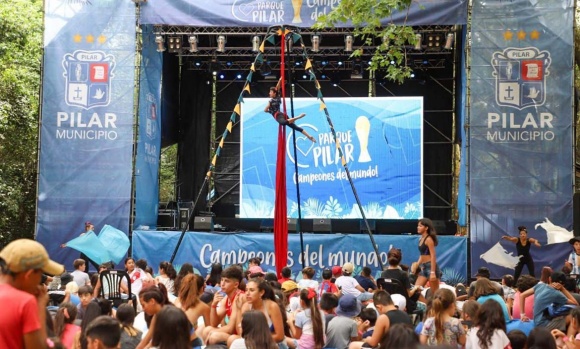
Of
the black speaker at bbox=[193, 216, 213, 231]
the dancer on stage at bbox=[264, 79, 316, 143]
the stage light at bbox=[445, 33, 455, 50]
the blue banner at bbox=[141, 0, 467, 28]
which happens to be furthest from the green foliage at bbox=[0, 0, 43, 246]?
the stage light at bbox=[445, 33, 455, 50]

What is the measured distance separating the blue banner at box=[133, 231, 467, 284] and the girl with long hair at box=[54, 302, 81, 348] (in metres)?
12.0

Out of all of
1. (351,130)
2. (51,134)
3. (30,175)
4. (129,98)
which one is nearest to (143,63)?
(129,98)

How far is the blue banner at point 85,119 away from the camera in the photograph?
64.5ft

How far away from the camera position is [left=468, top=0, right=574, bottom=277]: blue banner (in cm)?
1873

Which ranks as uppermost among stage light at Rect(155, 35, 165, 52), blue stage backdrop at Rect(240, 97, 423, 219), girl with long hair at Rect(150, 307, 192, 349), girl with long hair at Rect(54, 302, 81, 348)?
stage light at Rect(155, 35, 165, 52)

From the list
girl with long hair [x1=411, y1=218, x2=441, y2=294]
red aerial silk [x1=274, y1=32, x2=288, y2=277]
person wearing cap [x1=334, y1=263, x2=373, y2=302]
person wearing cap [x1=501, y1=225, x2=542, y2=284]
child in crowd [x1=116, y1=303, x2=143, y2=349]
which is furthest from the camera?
person wearing cap [x1=501, y1=225, x2=542, y2=284]

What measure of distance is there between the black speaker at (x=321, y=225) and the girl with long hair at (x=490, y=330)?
14.9 metres

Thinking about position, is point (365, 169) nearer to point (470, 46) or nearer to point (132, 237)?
point (470, 46)

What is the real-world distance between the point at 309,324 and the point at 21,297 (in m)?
4.46

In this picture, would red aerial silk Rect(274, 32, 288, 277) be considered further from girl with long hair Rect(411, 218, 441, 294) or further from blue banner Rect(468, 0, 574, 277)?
blue banner Rect(468, 0, 574, 277)

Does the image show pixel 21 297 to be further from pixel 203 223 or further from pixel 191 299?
pixel 203 223

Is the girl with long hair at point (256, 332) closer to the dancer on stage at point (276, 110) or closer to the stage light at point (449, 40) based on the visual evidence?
the dancer on stage at point (276, 110)

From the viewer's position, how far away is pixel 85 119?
65.4 ft

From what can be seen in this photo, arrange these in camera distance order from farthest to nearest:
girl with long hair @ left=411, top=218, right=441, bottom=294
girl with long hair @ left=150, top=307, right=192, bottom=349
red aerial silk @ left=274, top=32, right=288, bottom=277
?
red aerial silk @ left=274, top=32, right=288, bottom=277
girl with long hair @ left=411, top=218, right=441, bottom=294
girl with long hair @ left=150, top=307, right=192, bottom=349
